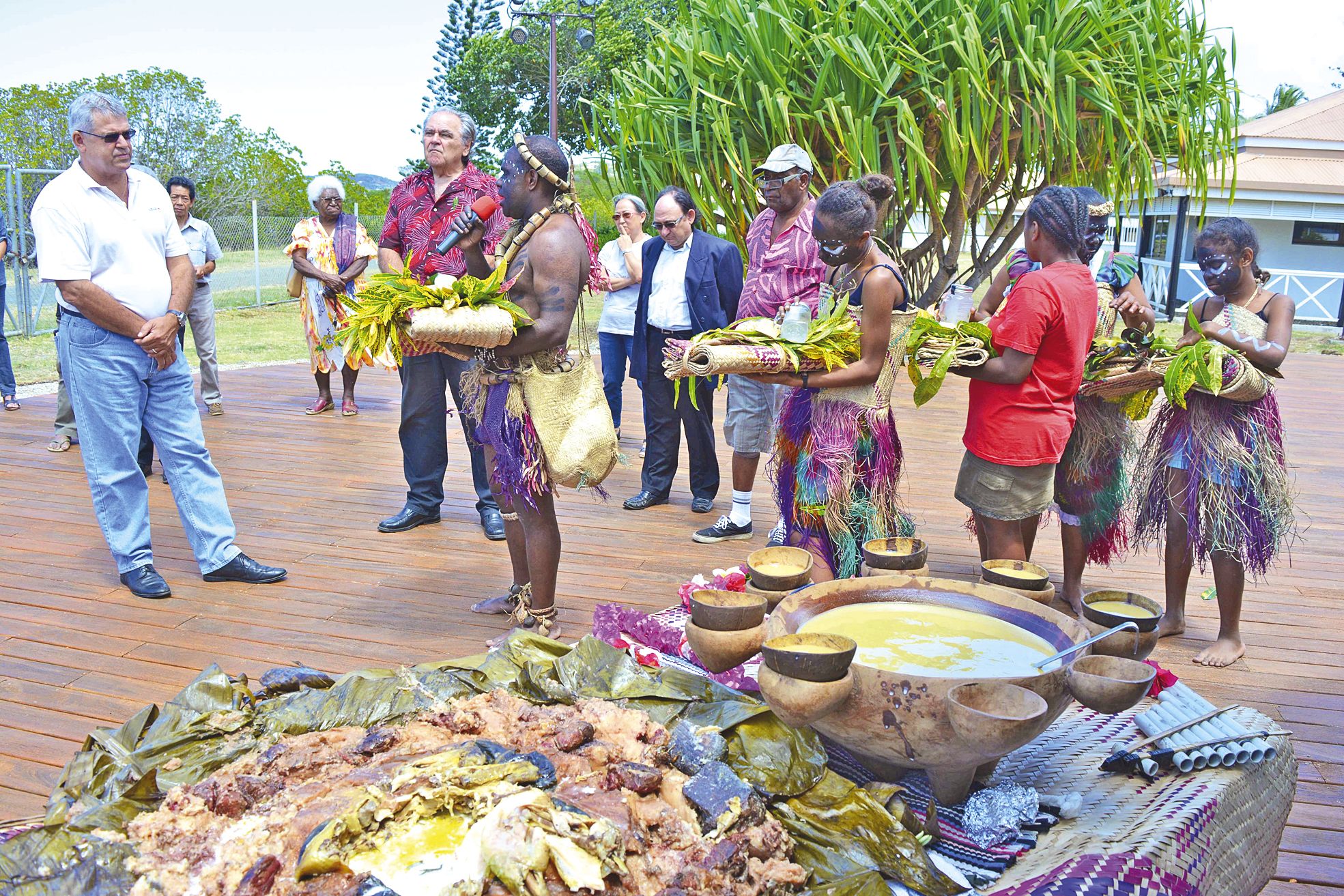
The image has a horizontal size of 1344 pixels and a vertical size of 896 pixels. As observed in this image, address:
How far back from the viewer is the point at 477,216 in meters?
3.28

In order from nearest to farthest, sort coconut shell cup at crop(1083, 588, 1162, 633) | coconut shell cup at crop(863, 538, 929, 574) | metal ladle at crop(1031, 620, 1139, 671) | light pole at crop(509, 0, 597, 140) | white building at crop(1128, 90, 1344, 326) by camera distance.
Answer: metal ladle at crop(1031, 620, 1139, 671) → coconut shell cup at crop(1083, 588, 1162, 633) → coconut shell cup at crop(863, 538, 929, 574) → light pole at crop(509, 0, 597, 140) → white building at crop(1128, 90, 1344, 326)

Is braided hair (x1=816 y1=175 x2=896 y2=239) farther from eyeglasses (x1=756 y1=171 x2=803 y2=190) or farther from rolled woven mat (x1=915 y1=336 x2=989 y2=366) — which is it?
eyeglasses (x1=756 y1=171 x2=803 y2=190)

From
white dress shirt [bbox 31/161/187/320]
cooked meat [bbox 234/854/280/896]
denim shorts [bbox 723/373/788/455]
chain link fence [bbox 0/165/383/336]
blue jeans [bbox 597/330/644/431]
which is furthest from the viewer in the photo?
chain link fence [bbox 0/165/383/336]

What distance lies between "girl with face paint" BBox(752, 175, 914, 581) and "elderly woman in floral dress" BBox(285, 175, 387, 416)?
15.0ft

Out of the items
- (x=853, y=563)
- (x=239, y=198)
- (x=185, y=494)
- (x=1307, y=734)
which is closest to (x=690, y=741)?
(x=853, y=563)

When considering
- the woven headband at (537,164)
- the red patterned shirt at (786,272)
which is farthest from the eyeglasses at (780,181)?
the woven headband at (537,164)

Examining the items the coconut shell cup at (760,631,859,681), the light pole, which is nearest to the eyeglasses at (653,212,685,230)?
the coconut shell cup at (760,631,859,681)

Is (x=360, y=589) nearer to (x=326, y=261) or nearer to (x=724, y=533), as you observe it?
(x=724, y=533)

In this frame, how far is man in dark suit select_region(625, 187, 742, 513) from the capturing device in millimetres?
5098

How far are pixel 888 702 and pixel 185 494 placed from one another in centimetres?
333

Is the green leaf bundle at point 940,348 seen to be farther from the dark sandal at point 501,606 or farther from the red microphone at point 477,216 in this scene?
the dark sandal at point 501,606

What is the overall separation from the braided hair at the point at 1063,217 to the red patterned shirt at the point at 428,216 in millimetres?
2297

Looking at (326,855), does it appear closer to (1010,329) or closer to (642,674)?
(642,674)

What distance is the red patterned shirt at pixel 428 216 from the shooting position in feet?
14.3
